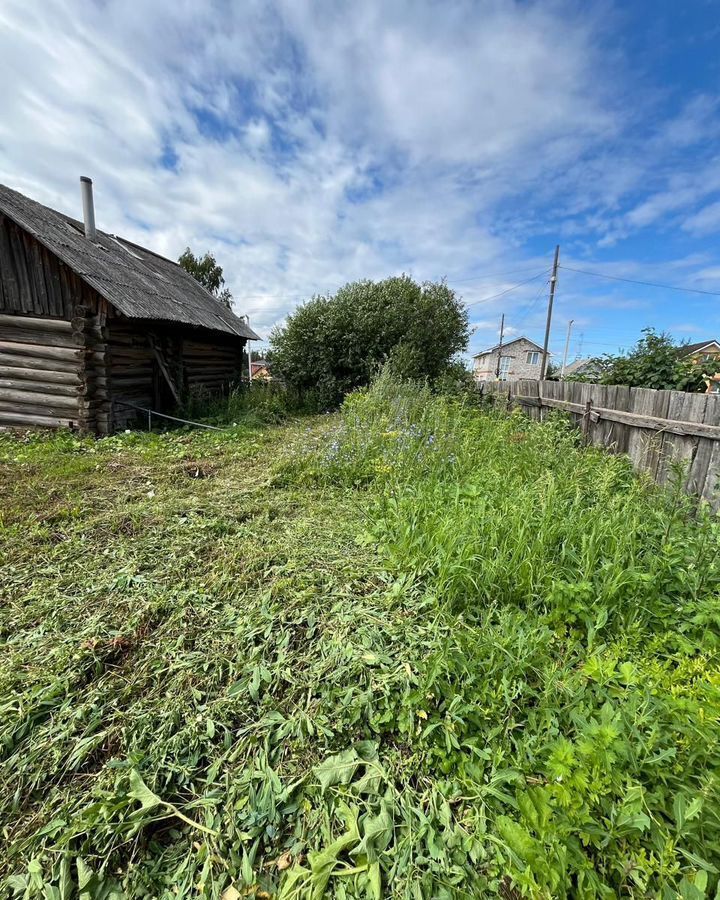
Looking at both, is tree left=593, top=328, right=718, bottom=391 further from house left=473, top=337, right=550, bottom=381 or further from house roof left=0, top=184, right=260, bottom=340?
house left=473, top=337, right=550, bottom=381

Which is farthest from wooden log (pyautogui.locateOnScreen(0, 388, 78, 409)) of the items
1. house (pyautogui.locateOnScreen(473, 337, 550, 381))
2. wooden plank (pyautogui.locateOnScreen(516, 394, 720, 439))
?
house (pyautogui.locateOnScreen(473, 337, 550, 381))

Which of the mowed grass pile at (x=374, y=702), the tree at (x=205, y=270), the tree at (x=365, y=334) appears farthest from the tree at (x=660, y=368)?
the tree at (x=205, y=270)

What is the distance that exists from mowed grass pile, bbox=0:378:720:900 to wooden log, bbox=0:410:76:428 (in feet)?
17.5

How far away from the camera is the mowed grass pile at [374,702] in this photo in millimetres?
1260

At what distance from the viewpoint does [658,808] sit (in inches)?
50.4

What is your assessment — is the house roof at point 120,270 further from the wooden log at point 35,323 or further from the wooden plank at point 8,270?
the wooden log at point 35,323

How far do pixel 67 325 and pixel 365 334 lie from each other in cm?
698

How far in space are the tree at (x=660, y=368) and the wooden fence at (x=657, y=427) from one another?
1.99ft

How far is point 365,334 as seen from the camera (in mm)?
11258

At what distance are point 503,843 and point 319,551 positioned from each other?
1904mm

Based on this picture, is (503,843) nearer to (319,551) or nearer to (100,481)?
(319,551)

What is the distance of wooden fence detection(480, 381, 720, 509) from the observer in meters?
3.47

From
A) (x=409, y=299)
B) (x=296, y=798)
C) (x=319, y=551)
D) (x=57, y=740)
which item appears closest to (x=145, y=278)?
(x=409, y=299)

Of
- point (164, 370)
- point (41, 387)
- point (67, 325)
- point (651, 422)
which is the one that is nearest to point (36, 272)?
point (67, 325)
